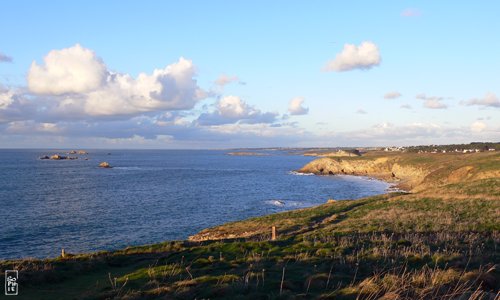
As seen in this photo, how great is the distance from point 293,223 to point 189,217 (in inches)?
861

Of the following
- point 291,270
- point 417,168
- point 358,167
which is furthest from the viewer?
point 358,167

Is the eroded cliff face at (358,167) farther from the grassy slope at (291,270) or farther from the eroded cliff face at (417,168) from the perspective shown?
the grassy slope at (291,270)

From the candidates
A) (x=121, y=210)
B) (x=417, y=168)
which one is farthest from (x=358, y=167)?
(x=121, y=210)

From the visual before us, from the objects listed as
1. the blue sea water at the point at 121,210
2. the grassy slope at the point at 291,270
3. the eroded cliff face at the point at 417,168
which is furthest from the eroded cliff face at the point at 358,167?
the grassy slope at the point at 291,270

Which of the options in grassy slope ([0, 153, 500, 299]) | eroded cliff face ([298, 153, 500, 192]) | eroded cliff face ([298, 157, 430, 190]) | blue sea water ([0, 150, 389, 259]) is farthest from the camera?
eroded cliff face ([298, 157, 430, 190])

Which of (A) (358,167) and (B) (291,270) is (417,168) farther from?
(B) (291,270)

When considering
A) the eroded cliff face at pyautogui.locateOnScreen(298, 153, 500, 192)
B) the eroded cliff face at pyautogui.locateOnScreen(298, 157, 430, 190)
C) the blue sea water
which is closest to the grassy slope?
the blue sea water

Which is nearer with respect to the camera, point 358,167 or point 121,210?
point 121,210

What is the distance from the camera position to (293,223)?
43.3 metres

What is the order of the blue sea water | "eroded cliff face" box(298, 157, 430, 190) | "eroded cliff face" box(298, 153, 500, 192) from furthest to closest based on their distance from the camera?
1. "eroded cliff face" box(298, 157, 430, 190)
2. "eroded cliff face" box(298, 153, 500, 192)
3. the blue sea water

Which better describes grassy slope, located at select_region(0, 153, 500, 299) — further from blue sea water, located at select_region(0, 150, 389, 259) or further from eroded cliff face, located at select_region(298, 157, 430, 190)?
eroded cliff face, located at select_region(298, 157, 430, 190)

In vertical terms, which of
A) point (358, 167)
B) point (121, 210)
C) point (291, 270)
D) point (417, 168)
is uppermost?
point (291, 270)

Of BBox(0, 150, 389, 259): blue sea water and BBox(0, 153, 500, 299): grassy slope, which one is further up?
BBox(0, 153, 500, 299): grassy slope

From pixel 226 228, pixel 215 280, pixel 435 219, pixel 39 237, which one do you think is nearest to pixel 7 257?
pixel 39 237
